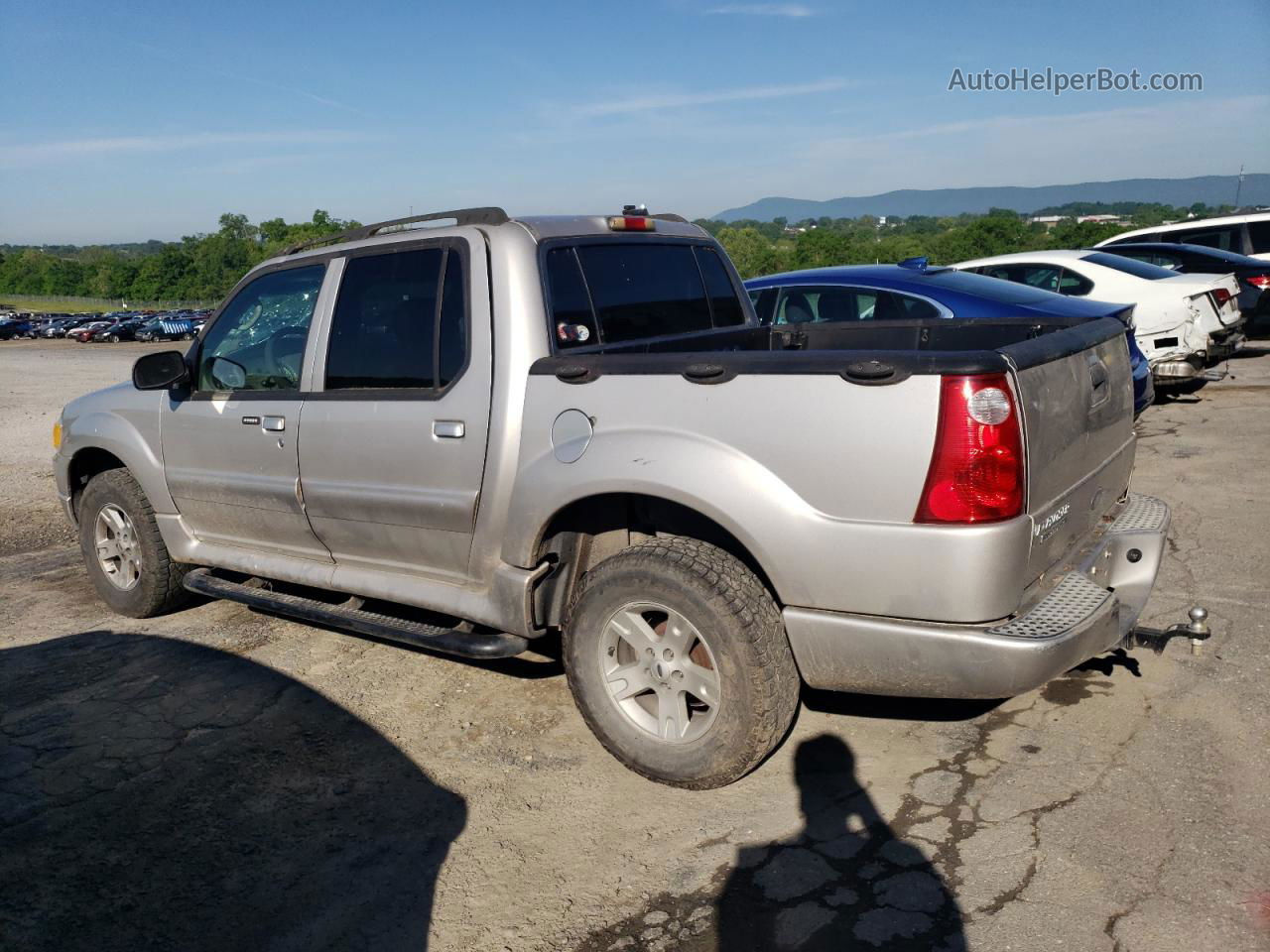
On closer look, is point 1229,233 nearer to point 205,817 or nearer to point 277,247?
point 205,817

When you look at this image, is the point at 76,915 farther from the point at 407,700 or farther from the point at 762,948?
the point at 762,948

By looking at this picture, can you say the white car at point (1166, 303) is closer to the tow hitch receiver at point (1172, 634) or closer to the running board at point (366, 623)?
the tow hitch receiver at point (1172, 634)

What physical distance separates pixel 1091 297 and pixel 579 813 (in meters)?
9.24

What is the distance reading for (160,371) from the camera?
16.7 feet

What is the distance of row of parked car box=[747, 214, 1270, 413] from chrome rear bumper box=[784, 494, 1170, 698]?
183 cm

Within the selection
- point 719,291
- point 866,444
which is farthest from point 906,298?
point 866,444

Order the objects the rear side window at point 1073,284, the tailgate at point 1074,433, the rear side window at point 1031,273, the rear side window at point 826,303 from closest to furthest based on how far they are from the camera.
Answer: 1. the tailgate at point 1074,433
2. the rear side window at point 826,303
3. the rear side window at point 1073,284
4. the rear side window at point 1031,273

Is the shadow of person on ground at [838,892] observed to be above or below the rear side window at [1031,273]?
below

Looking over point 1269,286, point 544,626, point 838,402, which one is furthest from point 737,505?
point 1269,286

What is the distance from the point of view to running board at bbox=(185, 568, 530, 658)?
4.02m

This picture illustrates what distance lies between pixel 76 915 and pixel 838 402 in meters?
2.68

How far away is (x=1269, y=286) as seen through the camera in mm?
13711

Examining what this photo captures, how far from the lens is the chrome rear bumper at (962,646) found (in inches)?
120

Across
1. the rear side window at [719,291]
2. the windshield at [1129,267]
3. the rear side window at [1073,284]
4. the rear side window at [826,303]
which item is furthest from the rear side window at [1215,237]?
the rear side window at [719,291]
